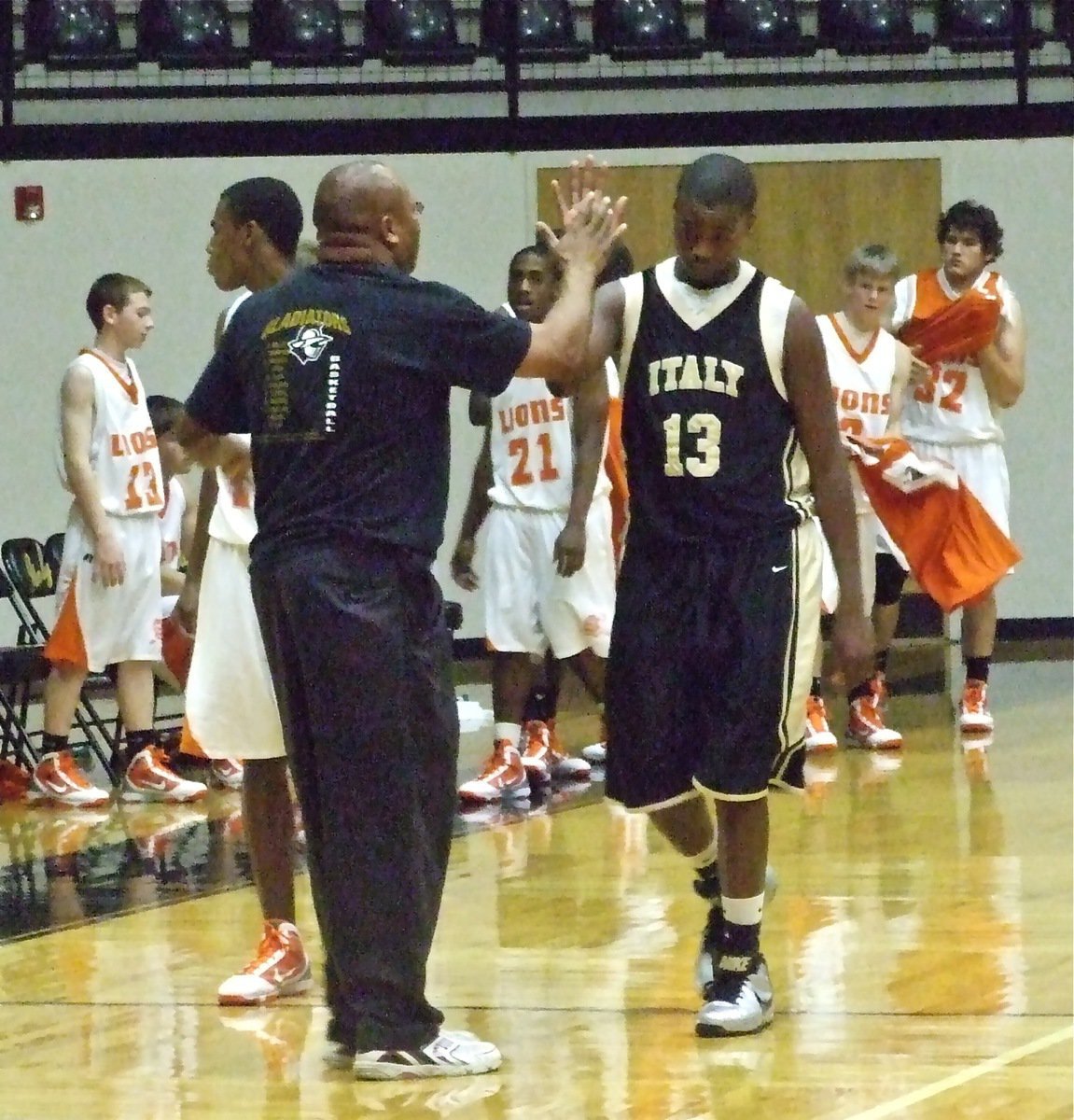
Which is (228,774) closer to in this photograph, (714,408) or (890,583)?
(890,583)

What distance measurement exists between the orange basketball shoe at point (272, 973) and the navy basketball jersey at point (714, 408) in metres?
1.22

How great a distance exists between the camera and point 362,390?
412cm

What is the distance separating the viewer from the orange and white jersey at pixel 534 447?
812cm

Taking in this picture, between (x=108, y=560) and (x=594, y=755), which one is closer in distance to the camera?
(x=108, y=560)

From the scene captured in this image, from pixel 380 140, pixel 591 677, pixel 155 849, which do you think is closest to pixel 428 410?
pixel 155 849

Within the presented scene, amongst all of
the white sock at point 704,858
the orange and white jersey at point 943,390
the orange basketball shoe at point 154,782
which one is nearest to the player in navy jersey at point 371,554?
the white sock at point 704,858

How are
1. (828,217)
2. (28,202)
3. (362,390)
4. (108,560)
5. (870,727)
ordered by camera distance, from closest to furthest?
(362,390)
(108,560)
(870,727)
(28,202)
(828,217)

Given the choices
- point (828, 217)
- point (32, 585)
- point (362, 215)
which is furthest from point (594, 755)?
point (828, 217)

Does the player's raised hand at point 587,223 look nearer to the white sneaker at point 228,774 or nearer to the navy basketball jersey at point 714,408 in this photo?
the navy basketball jersey at point 714,408

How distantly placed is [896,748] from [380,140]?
5813 mm

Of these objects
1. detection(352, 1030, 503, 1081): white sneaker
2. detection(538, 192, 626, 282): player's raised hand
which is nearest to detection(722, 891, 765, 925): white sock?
detection(352, 1030, 503, 1081): white sneaker

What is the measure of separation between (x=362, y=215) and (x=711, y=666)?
3.68ft

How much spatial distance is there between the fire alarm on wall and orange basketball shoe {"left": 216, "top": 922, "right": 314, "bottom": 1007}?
8688 mm

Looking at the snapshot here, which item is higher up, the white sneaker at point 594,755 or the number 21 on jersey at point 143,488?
the number 21 on jersey at point 143,488
